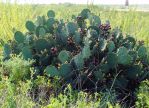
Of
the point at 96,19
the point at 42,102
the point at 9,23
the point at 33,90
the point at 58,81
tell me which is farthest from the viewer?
the point at 9,23

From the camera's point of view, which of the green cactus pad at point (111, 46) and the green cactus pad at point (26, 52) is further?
the green cactus pad at point (26, 52)

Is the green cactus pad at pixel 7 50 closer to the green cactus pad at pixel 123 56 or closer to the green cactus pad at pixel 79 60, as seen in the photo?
the green cactus pad at pixel 79 60

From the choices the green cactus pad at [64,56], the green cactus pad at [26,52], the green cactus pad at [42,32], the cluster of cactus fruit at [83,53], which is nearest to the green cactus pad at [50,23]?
the cluster of cactus fruit at [83,53]

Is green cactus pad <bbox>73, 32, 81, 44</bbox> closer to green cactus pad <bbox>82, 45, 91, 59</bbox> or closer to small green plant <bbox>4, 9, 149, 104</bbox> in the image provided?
small green plant <bbox>4, 9, 149, 104</bbox>

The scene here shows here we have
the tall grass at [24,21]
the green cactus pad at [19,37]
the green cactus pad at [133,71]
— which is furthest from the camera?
the tall grass at [24,21]

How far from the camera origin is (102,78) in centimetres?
525

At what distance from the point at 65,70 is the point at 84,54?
31 centimetres

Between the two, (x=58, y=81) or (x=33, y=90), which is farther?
(x=58, y=81)

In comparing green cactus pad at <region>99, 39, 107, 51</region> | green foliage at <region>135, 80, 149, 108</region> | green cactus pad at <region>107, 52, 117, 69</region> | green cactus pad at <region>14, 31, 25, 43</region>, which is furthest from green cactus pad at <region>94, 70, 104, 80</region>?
green cactus pad at <region>14, 31, 25, 43</region>

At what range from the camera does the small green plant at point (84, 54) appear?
207 inches

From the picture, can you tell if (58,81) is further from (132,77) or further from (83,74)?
(132,77)

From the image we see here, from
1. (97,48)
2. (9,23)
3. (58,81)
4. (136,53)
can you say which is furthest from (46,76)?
(9,23)

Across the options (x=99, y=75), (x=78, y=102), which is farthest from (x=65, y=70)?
(x=78, y=102)

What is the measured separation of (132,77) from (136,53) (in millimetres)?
299
